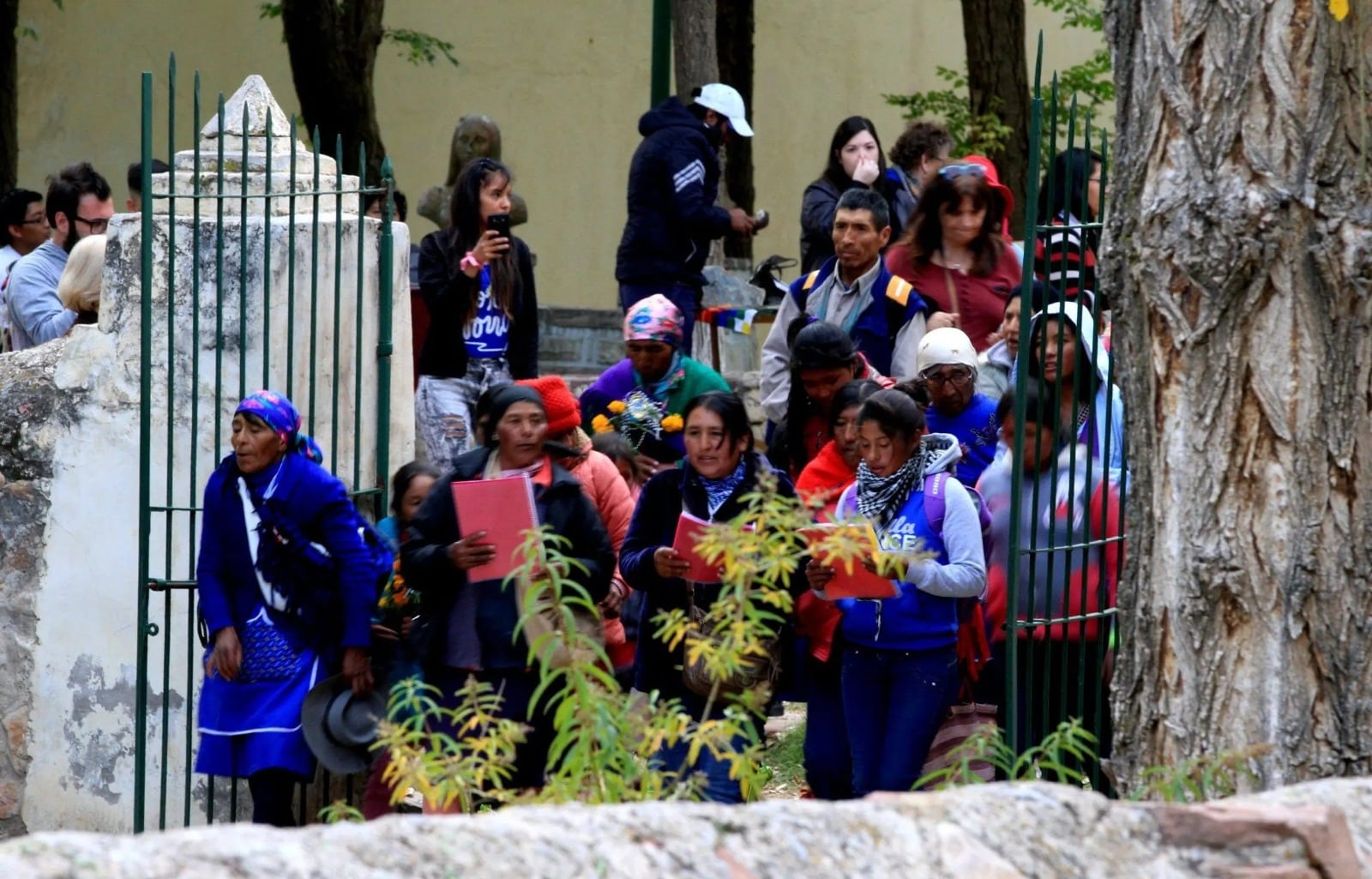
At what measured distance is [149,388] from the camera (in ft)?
18.7

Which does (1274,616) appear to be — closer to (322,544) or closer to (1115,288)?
(1115,288)

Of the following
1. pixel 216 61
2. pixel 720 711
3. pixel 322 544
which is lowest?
pixel 720 711

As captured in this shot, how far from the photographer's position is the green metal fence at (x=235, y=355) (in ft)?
19.4

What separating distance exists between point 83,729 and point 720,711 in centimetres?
200

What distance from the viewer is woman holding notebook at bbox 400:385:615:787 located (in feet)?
17.7

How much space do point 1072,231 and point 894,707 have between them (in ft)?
4.44

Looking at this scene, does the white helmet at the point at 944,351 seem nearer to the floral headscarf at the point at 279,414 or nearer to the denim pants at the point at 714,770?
the denim pants at the point at 714,770

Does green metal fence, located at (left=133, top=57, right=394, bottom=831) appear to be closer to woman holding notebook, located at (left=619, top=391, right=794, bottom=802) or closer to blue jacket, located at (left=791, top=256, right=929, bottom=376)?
woman holding notebook, located at (left=619, top=391, right=794, bottom=802)

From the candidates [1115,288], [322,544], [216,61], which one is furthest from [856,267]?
[216,61]

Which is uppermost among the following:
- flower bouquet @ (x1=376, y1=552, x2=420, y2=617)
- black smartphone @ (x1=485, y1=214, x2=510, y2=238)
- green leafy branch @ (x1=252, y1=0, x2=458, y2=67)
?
green leafy branch @ (x1=252, y1=0, x2=458, y2=67)

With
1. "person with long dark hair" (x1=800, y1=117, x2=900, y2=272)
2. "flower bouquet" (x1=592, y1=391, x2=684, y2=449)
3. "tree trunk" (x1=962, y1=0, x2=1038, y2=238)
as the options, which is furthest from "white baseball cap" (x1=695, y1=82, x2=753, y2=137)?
"tree trunk" (x1=962, y1=0, x2=1038, y2=238)

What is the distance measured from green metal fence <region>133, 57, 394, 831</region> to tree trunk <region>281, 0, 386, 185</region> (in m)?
6.43

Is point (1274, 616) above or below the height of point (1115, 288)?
below

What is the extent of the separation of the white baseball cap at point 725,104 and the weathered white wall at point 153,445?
2.39 metres
